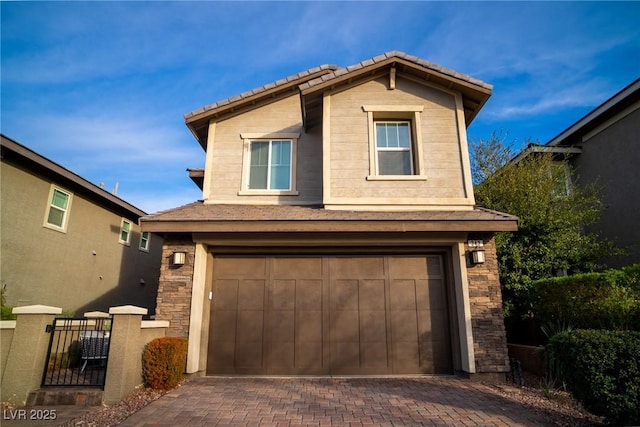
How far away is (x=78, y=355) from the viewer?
6.70 meters

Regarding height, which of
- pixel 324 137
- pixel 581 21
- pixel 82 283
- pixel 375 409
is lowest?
pixel 375 409

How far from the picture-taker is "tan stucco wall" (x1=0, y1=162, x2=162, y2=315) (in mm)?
8688

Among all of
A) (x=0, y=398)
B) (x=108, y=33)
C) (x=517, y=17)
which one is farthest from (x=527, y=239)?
(x=108, y=33)

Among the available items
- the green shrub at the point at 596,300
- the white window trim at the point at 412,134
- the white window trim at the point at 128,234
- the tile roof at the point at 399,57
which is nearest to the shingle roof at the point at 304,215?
the white window trim at the point at 412,134

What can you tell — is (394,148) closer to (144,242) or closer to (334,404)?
(334,404)

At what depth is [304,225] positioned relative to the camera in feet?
21.9

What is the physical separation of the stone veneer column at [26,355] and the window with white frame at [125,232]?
27.5 feet

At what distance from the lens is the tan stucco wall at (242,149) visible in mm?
8125

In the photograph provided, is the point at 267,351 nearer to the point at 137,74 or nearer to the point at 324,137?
the point at 324,137

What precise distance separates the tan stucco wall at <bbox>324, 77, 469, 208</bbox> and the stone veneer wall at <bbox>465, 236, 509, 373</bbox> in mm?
1619

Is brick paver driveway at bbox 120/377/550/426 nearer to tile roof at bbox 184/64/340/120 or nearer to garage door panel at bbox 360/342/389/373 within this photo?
garage door panel at bbox 360/342/389/373

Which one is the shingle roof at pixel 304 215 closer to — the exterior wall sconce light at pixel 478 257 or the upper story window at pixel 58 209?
the exterior wall sconce light at pixel 478 257

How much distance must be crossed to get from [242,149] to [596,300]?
25.7 feet

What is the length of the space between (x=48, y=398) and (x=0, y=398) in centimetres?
67
